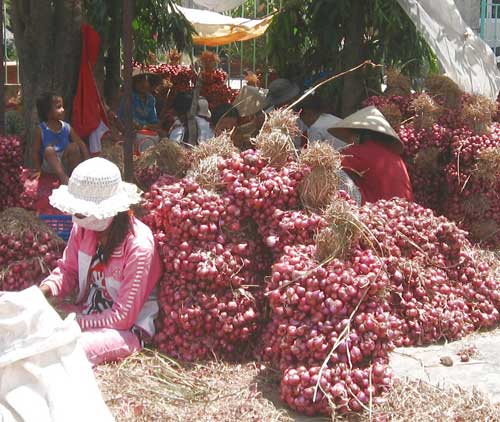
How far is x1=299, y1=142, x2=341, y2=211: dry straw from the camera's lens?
133 inches

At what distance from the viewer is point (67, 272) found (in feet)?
10.9

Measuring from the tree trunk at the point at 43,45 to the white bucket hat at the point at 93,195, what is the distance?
2.50 meters

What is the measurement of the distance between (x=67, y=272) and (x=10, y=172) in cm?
87

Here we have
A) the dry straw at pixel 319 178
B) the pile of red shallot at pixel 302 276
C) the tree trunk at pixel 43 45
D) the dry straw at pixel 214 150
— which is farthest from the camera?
the tree trunk at pixel 43 45

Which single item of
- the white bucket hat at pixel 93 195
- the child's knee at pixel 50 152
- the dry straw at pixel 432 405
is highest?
the white bucket hat at pixel 93 195

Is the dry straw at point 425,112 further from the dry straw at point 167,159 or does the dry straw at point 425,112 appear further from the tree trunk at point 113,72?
the tree trunk at point 113,72

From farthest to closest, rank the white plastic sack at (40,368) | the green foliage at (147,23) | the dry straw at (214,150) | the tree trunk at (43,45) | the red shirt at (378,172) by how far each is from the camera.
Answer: the green foliage at (147,23) < the tree trunk at (43,45) < the red shirt at (378,172) < the dry straw at (214,150) < the white plastic sack at (40,368)

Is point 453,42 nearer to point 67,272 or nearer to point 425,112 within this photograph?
point 425,112

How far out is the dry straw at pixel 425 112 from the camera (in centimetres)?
462

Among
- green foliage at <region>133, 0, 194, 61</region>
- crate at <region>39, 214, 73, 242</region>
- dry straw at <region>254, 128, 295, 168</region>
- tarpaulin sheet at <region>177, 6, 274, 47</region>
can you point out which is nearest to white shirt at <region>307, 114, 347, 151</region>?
dry straw at <region>254, 128, 295, 168</region>

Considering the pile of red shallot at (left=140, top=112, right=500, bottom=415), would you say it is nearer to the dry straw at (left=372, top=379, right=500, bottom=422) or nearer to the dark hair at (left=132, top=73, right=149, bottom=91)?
the dry straw at (left=372, top=379, right=500, bottom=422)

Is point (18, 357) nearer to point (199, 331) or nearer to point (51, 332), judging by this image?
point (51, 332)

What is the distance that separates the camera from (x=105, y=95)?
750 cm

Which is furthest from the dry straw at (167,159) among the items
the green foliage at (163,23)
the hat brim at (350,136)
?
the green foliage at (163,23)
